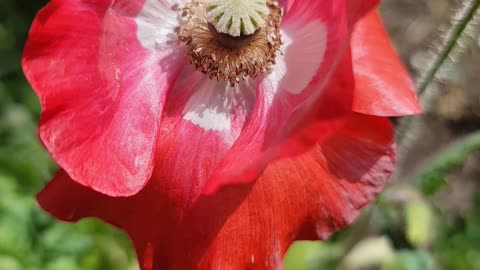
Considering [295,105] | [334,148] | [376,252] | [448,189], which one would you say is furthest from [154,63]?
[448,189]

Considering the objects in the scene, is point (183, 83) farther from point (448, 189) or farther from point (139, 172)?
point (448, 189)

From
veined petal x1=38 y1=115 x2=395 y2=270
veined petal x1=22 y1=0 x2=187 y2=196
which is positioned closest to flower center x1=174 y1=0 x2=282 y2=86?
veined petal x1=22 y1=0 x2=187 y2=196

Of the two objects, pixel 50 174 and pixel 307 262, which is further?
pixel 50 174

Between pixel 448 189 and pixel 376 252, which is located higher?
pixel 376 252

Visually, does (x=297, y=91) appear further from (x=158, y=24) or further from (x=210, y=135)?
(x=158, y=24)

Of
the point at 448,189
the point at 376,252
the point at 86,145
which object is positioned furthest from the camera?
the point at 448,189

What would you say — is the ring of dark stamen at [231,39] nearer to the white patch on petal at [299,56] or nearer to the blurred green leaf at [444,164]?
the white patch on petal at [299,56]

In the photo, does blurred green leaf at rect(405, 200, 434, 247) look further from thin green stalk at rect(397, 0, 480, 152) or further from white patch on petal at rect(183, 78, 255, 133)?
white patch on petal at rect(183, 78, 255, 133)
